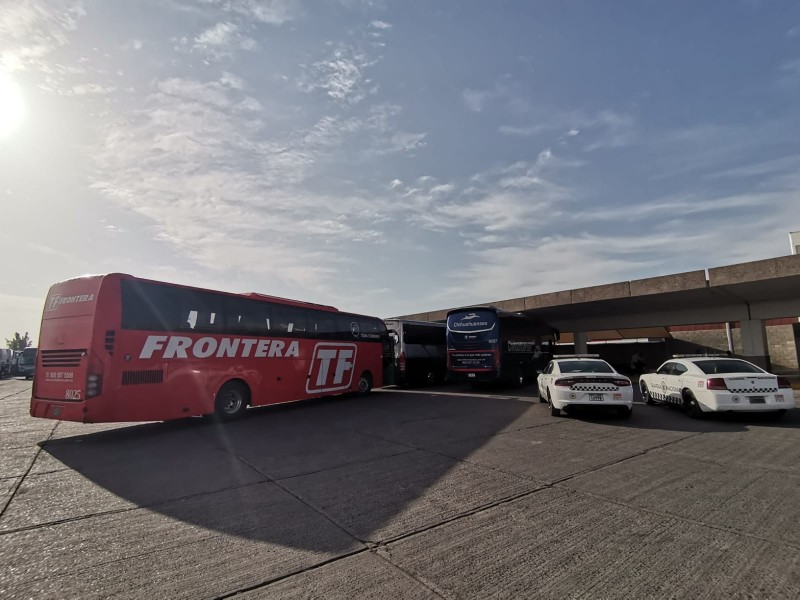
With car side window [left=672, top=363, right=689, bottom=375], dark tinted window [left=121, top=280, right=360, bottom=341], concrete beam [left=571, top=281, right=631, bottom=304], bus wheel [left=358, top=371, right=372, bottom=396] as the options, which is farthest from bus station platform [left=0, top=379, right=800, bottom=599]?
concrete beam [left=571, top=281, right=631, bottom=304]

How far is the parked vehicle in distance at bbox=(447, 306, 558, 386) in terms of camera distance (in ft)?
59.5

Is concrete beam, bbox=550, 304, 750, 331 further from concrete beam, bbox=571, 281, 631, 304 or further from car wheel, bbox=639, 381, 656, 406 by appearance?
car wheel, bbox=639, 381, 656, 406

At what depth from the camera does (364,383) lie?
1767 cm

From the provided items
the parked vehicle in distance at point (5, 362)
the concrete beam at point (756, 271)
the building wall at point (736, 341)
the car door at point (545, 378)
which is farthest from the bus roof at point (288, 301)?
the parked vehicle in distance at point (5, 362)

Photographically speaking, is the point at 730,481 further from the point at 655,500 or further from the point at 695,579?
the point at 695,579

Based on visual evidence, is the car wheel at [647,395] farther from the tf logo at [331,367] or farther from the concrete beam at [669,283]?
the tf logo at [331,367]

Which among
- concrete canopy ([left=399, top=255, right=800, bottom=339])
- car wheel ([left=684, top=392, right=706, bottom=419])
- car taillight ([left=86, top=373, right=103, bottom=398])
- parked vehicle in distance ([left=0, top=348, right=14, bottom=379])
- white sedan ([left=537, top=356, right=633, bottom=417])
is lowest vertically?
car wheel ([left=684, top=392, right=706, bottom=419])

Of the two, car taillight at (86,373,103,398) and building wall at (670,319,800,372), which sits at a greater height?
building wall at (670,319,800,372)

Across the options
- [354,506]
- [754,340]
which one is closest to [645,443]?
[354,506]

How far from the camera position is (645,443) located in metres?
8.00

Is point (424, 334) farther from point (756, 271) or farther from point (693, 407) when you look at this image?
point (756, 271)

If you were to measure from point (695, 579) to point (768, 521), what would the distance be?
175 centimetres

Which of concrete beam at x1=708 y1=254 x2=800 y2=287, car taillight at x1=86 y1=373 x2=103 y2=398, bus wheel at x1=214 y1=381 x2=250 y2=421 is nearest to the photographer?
car taillight at x1=86 y1=373 x2=103 y2=398

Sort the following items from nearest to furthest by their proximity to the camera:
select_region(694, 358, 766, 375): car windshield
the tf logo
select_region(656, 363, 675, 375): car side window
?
select_region(694, 358, 766, 375): car windshield
select_region(656, 363, 675, 375): car side window
the tf logo
